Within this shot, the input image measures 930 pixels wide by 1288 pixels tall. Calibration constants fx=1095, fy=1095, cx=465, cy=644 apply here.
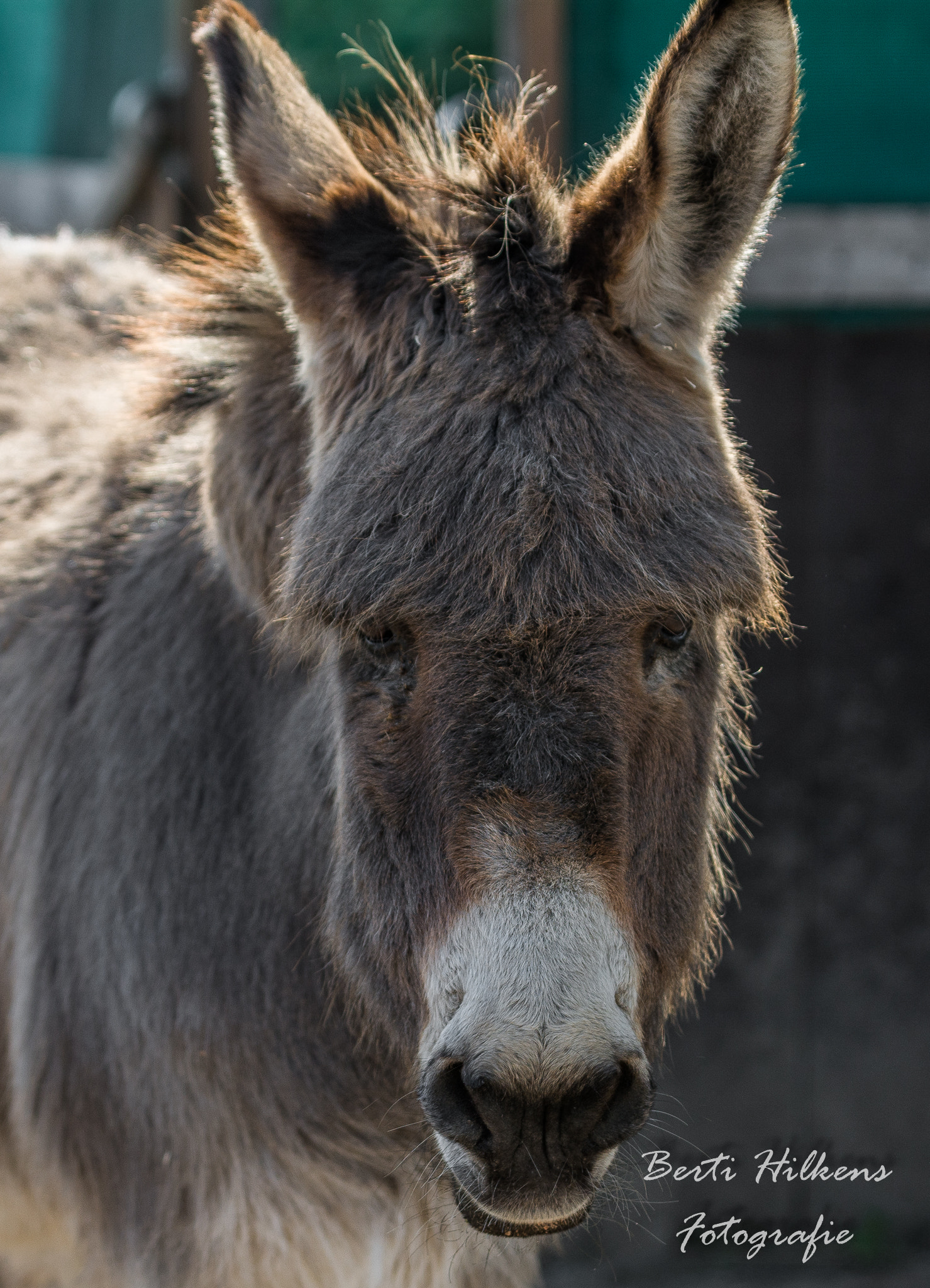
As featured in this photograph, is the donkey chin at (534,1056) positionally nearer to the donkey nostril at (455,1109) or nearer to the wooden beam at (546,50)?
the donkey nostril at (455,1109)

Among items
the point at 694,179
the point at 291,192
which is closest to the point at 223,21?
the point at 291,192

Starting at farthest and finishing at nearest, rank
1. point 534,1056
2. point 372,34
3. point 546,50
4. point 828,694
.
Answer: point 372,34, point 828,694, point 546,50, point 534,1056

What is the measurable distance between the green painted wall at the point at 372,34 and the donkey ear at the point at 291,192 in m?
2.77

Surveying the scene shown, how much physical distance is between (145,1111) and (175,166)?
4.33 meters

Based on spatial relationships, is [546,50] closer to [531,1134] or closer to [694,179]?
[694,179]

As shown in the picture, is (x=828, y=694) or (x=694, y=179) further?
(x=828, y=694)

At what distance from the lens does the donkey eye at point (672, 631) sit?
1976 mm

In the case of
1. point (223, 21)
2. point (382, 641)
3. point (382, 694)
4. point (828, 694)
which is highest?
point (223, 21)

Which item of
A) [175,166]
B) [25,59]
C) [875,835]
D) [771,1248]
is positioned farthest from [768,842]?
[25,59]

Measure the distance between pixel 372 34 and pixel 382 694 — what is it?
4349 mm

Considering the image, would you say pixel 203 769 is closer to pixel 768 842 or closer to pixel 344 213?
pixel 344 213

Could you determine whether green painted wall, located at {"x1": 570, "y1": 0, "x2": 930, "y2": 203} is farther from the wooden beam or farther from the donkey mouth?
the donkey mouth

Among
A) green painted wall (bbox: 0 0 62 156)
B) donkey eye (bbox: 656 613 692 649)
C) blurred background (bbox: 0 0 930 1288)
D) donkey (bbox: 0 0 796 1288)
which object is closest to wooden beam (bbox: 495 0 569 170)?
blurred background (bbox: 0 0 930 1288)

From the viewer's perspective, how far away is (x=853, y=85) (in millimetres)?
4324
